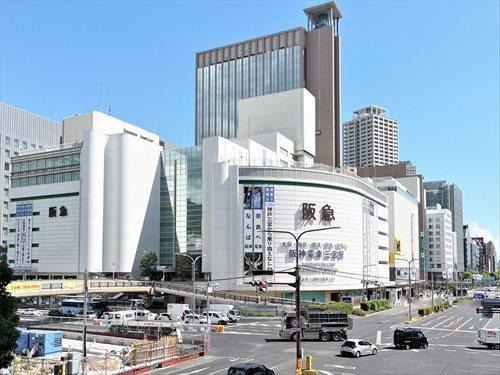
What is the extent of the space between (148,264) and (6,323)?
88175 mm

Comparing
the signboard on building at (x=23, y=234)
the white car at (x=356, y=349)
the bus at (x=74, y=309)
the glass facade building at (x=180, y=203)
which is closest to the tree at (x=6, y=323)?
the white car at (x=356, y=349)

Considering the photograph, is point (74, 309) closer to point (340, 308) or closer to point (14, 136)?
point (340, 308)

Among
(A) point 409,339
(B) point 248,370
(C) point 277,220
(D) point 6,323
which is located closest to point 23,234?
(C) point 277,220

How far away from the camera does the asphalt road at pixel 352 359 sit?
40500 mm

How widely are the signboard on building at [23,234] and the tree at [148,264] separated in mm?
30183

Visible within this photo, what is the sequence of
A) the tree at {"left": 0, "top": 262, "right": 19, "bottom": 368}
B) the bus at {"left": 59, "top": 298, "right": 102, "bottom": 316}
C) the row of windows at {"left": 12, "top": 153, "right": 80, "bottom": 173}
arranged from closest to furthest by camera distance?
1. the tree at {"left": 0, "top": 262, "right": 19, "bottom": 368}
2. the bus at {"left": 59, "top": 298, "right": 102, "bottom": 316}
3. the row of windows at {"left": 12, "top": 153, "right": 80, "bottom": 173}

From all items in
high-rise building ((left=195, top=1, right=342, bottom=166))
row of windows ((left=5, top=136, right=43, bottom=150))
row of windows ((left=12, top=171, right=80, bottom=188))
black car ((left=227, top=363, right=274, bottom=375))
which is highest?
high-rise building ((left=195, top=1, right=342, bottom=166))

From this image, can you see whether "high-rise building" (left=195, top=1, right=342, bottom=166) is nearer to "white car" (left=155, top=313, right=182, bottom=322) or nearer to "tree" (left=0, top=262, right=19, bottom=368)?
"white car" (left=155, top=313, right=182, bottom=322)

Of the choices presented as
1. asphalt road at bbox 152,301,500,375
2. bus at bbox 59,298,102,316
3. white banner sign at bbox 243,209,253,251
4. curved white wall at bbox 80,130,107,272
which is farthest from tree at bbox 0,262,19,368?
curved white wall at bbox 80,130,107,272

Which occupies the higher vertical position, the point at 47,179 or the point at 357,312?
the point at 47,179

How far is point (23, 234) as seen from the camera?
126188mm

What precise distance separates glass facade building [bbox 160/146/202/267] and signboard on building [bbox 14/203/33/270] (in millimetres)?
30390

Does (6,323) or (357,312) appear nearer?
(6,323)

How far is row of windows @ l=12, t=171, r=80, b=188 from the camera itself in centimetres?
12036
